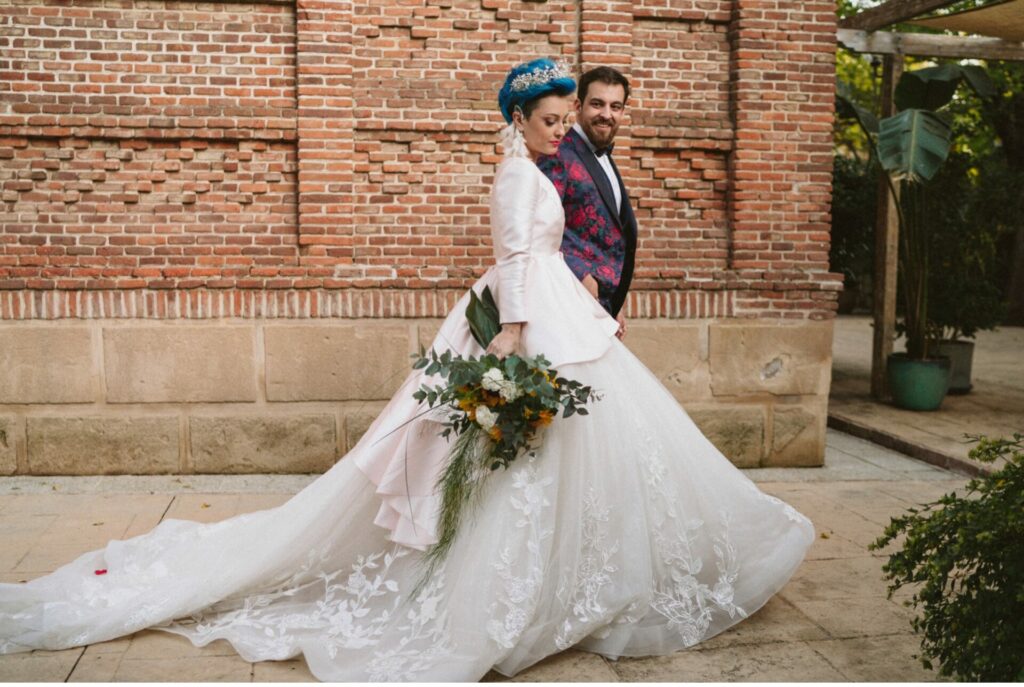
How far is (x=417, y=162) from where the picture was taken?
684 centimetres

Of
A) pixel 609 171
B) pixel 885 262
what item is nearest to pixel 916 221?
pixel 885 262

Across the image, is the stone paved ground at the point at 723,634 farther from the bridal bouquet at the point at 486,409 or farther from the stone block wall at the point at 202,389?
the bridal bouquet at the point at 486,409

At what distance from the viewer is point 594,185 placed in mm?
4621

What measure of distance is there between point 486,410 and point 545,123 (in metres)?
1.14

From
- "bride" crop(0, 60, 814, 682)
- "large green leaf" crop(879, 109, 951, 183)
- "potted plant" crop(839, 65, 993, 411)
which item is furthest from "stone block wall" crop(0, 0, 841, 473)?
"bride" crop(0, 60, 814, 682)

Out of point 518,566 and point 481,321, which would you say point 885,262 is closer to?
point 481,321

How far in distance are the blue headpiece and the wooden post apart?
650cm

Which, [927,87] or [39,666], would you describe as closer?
[39,666]

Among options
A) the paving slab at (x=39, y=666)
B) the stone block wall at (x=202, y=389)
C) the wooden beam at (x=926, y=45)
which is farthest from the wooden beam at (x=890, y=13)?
the paving slab at (x=39, y=666)

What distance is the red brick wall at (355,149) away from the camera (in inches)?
256

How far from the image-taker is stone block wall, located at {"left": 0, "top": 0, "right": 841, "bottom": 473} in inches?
257

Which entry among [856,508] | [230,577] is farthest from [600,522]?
[856,508]

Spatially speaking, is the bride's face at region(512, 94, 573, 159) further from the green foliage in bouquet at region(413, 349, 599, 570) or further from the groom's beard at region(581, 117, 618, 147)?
the green foliage in bouquet at region(413, 349, 599, 570)

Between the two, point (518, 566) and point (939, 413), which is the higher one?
point (518, 566)
